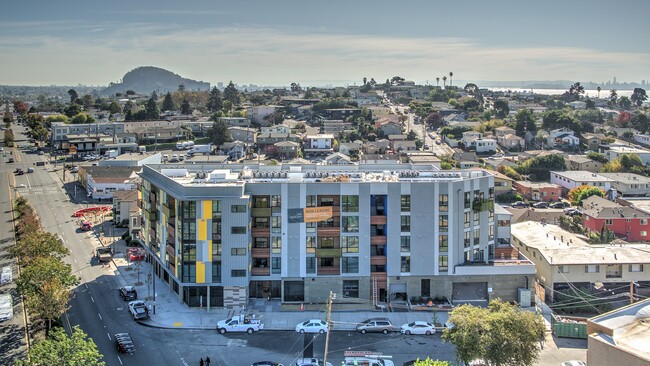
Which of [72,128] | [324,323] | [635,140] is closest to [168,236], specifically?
[324,323]

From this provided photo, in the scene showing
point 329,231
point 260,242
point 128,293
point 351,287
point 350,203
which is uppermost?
point 350,203

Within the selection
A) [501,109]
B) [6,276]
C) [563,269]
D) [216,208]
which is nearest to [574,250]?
[563,269]

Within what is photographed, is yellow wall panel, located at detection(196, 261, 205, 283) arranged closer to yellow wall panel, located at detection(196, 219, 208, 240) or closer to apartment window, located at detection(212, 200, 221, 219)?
yellow wall panel, located at detection(196, 219, 208, 240)

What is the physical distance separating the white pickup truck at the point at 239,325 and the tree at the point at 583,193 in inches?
2248

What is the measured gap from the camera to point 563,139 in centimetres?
13050

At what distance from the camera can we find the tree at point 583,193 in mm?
82812

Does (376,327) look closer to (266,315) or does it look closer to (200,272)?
(266,315)

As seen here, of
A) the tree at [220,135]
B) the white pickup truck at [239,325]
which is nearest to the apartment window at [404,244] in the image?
the white pickup truck at [239,325]

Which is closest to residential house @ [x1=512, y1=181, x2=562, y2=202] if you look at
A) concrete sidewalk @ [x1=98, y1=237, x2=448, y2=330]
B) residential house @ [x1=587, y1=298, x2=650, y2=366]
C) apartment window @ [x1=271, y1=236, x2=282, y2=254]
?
concrete sidewalk @ [x1=98, y1=237, x2=448, y2=330]

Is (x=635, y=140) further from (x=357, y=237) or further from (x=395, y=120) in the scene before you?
(x=357, y=237)

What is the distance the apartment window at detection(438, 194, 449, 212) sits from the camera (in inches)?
1822

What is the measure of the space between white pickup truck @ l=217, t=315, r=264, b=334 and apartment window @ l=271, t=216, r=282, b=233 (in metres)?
7.50

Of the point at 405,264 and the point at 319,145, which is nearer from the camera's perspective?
the point at 405,264

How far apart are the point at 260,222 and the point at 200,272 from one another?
19.1ft
